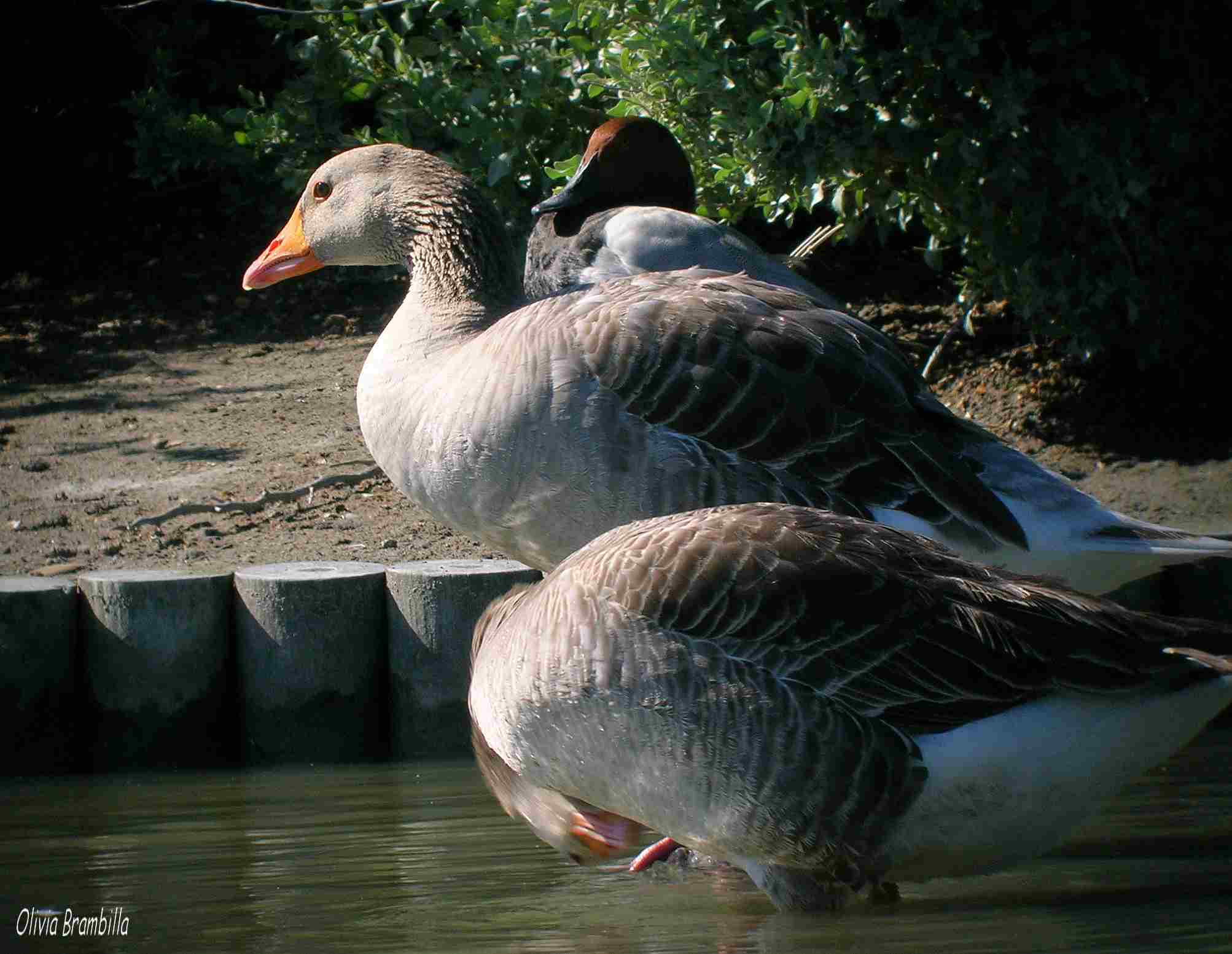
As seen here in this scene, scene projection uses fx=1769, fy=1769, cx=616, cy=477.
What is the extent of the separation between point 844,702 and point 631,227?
2848mm

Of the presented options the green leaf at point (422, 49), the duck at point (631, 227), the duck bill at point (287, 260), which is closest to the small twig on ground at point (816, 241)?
the duck at point (631, 227)

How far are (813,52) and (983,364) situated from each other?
7.73 ft

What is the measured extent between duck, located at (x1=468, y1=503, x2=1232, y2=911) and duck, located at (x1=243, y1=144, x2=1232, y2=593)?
83 centimetres

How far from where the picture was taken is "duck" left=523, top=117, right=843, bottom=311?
20.5ft

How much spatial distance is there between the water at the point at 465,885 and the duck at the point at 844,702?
7.6 inches

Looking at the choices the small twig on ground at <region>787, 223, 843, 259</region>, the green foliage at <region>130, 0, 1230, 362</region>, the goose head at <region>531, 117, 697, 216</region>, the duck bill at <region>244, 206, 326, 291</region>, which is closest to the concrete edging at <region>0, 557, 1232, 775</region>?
the duck bill at <region>244, 206, 326, 291</region>

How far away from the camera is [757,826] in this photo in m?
3.84

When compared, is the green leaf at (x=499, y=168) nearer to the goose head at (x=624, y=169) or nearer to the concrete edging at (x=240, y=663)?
the goose head at (x=624, y=169)

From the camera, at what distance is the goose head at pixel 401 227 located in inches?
224

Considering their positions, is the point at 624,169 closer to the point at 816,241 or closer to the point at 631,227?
the point at 631,227

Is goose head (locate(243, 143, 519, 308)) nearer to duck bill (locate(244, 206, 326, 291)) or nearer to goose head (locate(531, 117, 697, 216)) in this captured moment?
duck bill (locate(244, 206, 326, 291))

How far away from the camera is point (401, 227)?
19.2 feet

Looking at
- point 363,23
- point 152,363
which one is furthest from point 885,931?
point 363,23
